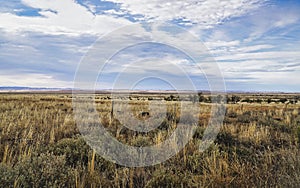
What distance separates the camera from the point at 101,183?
491cm

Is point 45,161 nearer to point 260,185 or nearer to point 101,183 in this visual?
point 101,183

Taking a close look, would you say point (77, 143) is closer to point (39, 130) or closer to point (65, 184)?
point (65, 184)

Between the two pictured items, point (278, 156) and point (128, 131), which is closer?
point (278, 156)

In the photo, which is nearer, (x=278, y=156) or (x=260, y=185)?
(x=260, y=185)

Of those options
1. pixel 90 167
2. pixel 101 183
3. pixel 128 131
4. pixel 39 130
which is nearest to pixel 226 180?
pixel 101 183

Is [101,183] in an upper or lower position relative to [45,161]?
lower

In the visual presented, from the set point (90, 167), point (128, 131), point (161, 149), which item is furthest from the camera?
point (128, 131)

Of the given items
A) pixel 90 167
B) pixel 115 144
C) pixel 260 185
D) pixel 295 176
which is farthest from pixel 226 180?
pixel 115 144

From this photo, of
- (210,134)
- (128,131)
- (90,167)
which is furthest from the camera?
(128,131)

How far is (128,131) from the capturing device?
34.0ft

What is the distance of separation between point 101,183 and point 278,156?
3946 millimetres

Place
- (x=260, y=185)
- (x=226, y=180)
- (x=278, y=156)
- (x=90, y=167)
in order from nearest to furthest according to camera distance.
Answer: (x=260, y=185)
(x=226, y=180)
(x=90, y=167)
(x=278, y=156)

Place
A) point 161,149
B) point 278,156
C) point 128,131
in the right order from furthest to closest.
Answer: point 128,131
point 161,149
point 278,156

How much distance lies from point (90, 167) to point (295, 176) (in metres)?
3.42
